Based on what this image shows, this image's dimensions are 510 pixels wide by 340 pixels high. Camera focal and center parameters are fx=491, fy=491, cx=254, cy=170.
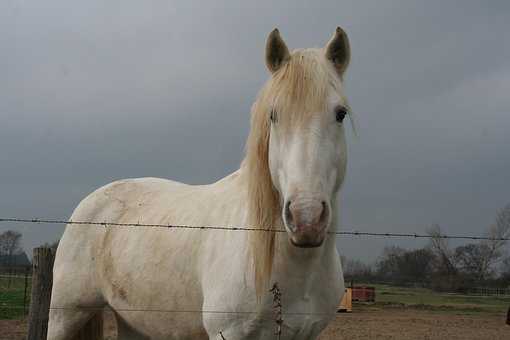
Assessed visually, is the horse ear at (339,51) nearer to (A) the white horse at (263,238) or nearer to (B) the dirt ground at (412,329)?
(A) the white horse at (263,238)

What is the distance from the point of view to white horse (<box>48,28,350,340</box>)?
2.49 metres

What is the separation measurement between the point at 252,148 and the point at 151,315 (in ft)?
5.53

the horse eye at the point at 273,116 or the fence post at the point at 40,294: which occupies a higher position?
the horse eye at the point at 273,116

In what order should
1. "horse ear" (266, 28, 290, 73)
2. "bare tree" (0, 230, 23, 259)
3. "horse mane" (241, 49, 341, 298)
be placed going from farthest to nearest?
"bare tree" (0, 230, 23, 259) → "horse ear" (266, 28, 290, 73) → "horse mane" (241, 49, 341, 298)

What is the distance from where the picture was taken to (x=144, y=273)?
3.85 meters

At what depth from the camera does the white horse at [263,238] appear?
8.16 ft

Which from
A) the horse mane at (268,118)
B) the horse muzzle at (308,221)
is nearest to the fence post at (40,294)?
the horse mane at (268,118)

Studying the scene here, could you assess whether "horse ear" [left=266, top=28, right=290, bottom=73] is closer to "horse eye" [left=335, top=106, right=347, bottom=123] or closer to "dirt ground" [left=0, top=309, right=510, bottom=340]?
"horse eye" [left=335, top=106, right=347, bottom=123]

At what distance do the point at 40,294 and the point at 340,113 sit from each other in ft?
7.56

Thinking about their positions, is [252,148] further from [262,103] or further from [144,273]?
[144,273]

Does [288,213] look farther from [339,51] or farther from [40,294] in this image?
[40,294]

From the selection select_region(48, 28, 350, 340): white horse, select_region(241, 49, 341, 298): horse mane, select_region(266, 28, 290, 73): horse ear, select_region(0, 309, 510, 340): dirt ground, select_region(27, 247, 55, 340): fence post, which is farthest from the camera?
select_region(0, 309, 510, 340): dirt ground

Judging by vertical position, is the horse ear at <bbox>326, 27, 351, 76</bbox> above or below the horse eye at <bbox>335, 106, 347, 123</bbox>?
above

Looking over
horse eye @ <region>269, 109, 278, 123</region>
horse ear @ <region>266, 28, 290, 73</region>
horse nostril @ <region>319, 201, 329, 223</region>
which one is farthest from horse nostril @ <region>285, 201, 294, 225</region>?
horse ear @ <region>266, 28, 290, 73</region>
